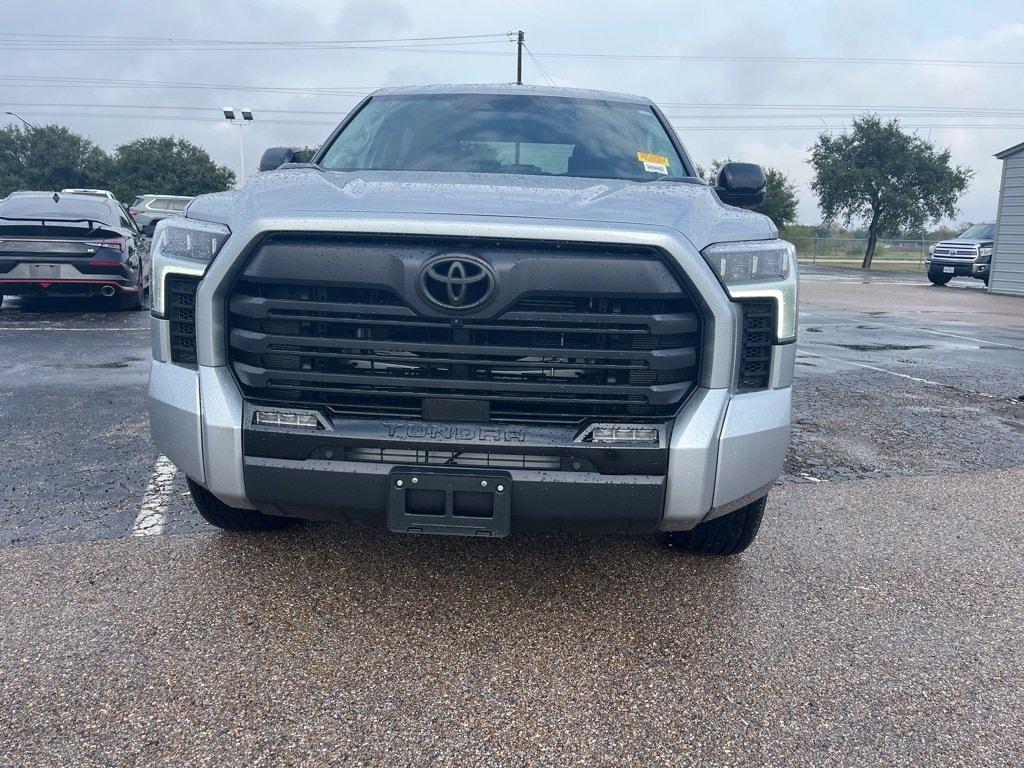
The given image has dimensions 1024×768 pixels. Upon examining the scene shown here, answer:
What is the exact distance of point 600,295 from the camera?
247cm

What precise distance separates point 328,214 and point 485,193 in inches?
21.8

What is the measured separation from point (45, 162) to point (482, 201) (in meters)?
75.8

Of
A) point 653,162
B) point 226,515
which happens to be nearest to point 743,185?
point 653,162

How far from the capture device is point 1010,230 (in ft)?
76.7

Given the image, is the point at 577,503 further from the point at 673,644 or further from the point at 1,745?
the point at 1,745

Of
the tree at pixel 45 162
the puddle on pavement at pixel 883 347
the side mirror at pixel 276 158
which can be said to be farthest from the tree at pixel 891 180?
the tree at pixel 45 162

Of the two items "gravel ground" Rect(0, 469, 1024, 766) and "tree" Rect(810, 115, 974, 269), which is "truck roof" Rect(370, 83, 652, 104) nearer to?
"gravel ground" Rect(0, 469, 1024, 766)

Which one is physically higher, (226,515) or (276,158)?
(276,158)

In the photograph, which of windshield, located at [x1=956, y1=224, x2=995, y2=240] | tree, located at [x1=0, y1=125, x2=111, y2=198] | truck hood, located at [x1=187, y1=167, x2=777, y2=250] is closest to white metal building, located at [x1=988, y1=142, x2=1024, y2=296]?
windshield, located at [x1=956, y1=224, x2=995, y2=240]

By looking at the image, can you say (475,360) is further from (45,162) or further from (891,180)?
(45,162)

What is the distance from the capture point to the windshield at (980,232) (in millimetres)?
27844

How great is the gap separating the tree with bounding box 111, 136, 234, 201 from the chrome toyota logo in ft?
212

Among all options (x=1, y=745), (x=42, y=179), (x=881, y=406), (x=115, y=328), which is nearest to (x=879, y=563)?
(x=1, y=745)

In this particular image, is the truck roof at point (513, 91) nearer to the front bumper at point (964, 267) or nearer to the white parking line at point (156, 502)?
the white parking line at point (156, 502)
